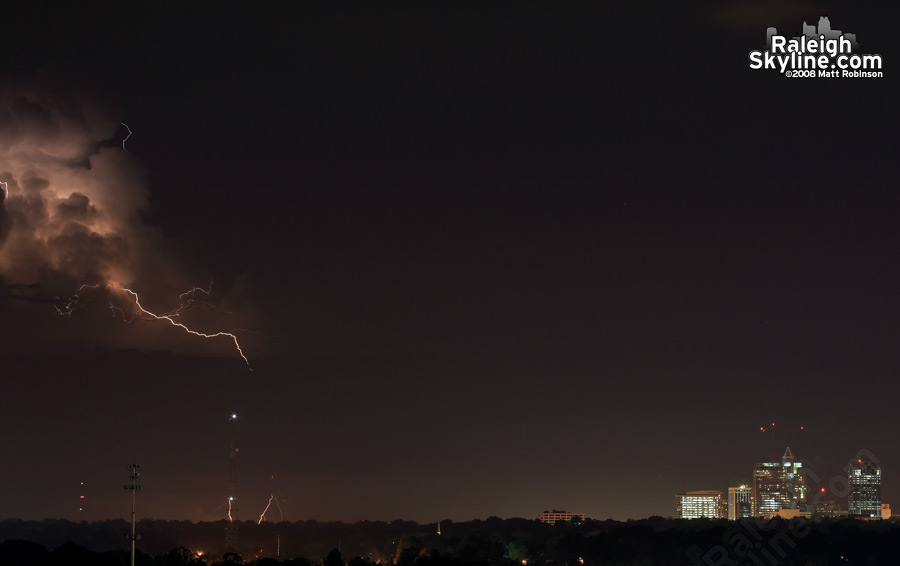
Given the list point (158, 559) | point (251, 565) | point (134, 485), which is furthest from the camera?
point (251, 565)

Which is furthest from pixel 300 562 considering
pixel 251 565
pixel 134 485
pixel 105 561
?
pixel 134 485

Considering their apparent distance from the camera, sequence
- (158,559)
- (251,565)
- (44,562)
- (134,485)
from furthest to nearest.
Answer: (251,565), (158,559), (44,562), (134,485)

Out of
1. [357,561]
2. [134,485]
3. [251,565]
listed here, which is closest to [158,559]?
[251,565]

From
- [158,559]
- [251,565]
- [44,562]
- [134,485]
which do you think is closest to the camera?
[134,485]

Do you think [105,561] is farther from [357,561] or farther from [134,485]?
[357,561]

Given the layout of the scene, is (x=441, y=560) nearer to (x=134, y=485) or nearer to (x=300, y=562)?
(x=300, y=562)

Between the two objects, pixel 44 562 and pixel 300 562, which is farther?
pixel 300 562

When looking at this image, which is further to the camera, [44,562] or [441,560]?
[441,560]

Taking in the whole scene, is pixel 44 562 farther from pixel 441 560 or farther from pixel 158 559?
pixel 441 560

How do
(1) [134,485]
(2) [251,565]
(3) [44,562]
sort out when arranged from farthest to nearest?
1. (2) [251,565]
2. (3) [44,562]
3. (1) [134,485]
